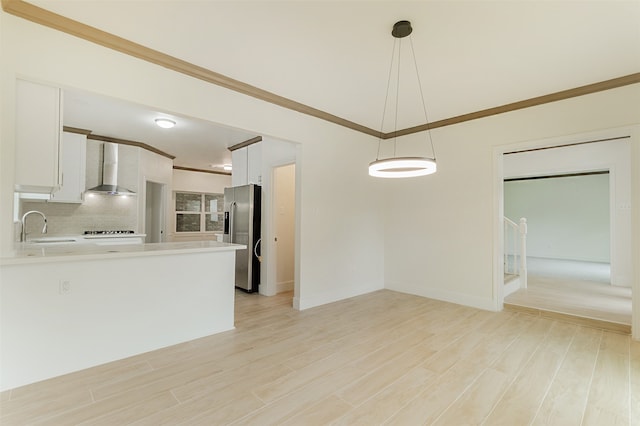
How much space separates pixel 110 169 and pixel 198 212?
3.73 meters

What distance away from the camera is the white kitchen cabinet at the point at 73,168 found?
495 cm

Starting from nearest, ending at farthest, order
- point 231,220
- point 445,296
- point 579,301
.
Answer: point 579,301 → point 445,296 → point 231,220

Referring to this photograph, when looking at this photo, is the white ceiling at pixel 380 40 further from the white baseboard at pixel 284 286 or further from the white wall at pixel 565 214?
the white wall at pixel 565 214

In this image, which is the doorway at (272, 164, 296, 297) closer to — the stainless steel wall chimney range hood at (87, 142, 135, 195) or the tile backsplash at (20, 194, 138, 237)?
the stainless steel wall chimney range hood at (87, 142, 135, 195)

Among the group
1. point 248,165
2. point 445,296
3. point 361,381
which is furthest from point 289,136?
point 445,296

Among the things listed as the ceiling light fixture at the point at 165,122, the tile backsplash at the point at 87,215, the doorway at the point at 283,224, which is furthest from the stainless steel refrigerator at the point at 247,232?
the tile backsplash at the point at 87,215

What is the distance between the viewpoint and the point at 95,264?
2.46 metres

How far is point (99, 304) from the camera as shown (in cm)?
246

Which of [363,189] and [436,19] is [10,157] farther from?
[363,189]

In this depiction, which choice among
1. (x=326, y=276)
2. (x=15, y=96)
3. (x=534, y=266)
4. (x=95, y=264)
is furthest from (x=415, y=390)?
(x=534, y=266)

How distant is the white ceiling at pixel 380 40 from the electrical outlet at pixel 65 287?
2.14 m

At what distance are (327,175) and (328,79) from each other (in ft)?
4.92

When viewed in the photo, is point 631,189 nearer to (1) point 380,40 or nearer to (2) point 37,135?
(1) point 380,40

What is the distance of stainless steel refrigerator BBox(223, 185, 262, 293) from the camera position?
4.88 m
